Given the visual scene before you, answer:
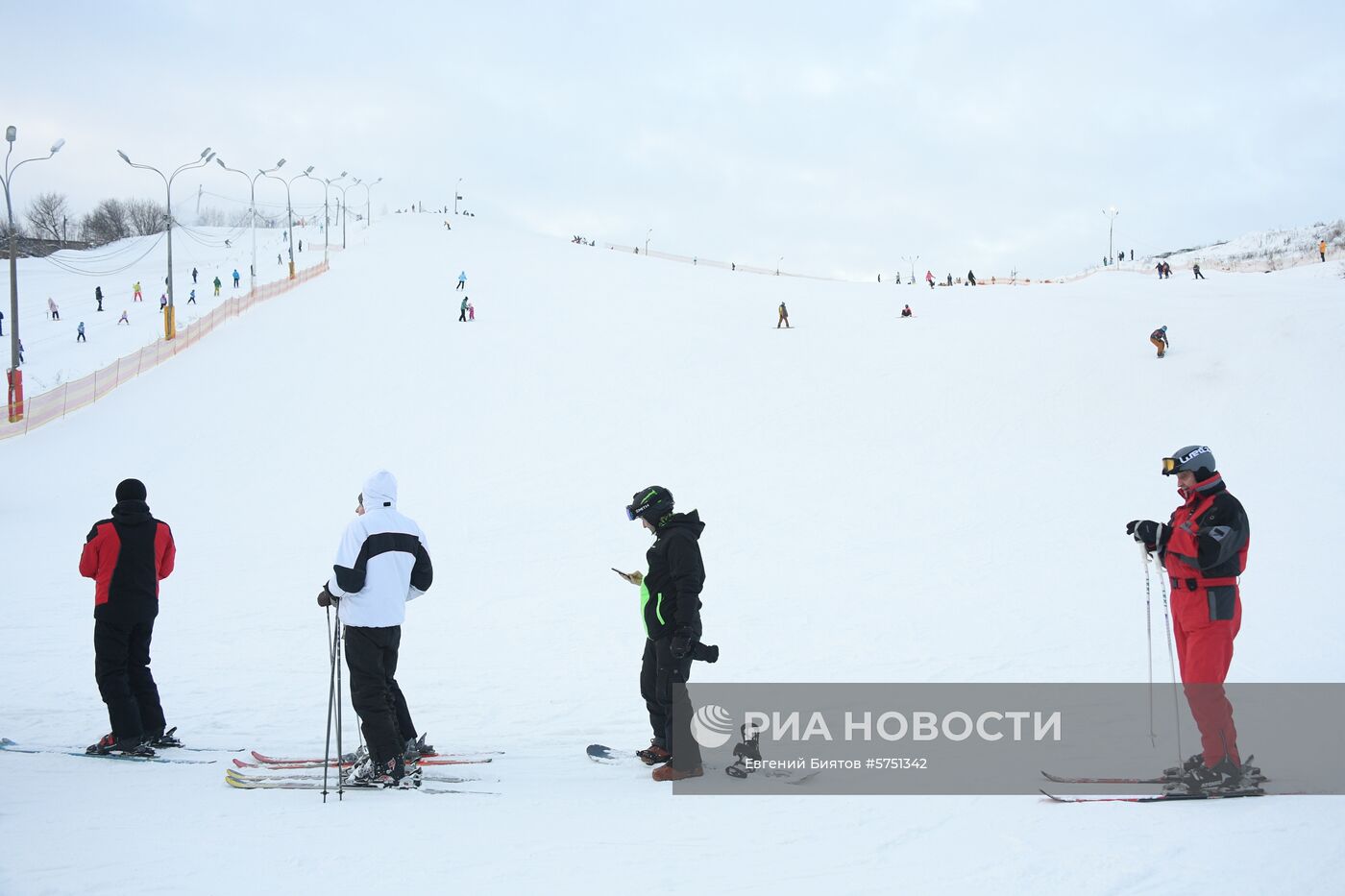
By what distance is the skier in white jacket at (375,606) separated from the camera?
17.6 feet

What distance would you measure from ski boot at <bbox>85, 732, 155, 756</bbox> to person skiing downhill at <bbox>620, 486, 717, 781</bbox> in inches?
132

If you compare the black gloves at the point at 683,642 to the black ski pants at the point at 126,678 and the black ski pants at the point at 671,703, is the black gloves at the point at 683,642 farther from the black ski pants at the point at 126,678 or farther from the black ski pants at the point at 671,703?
Result: the black ski pants at the point at 126,678

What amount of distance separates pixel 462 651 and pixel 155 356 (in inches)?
1015

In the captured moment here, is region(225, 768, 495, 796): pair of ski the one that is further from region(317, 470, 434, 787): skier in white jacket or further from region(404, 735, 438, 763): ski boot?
region(404, 735, 438, 763): ski boot

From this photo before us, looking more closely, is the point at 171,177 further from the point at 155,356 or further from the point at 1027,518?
the point at 1027,518

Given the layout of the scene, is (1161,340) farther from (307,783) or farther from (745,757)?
(307,783)

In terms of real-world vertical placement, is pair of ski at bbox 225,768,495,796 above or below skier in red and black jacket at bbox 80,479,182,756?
below

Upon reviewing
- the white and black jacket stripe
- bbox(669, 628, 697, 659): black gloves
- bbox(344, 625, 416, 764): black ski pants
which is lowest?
bbox(344, 625, 416, 764): black ski pants

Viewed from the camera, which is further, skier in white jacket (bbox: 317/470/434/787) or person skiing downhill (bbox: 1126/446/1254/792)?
skier in white jacket (bbox: 317/470/434/787)

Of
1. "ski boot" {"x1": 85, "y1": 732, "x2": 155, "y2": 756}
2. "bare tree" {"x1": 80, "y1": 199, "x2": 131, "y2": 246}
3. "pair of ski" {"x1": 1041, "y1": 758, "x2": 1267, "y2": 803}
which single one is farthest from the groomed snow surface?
"bare tree" {"x1": 80, "y1": 199, "x2": 131, "y2": 246}

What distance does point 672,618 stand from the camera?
18.1 ft

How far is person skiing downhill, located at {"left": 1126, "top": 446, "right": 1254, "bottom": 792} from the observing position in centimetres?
495

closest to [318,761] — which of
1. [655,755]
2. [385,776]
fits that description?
[385,776]

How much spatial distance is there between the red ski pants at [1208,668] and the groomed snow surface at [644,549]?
1.30 feet
